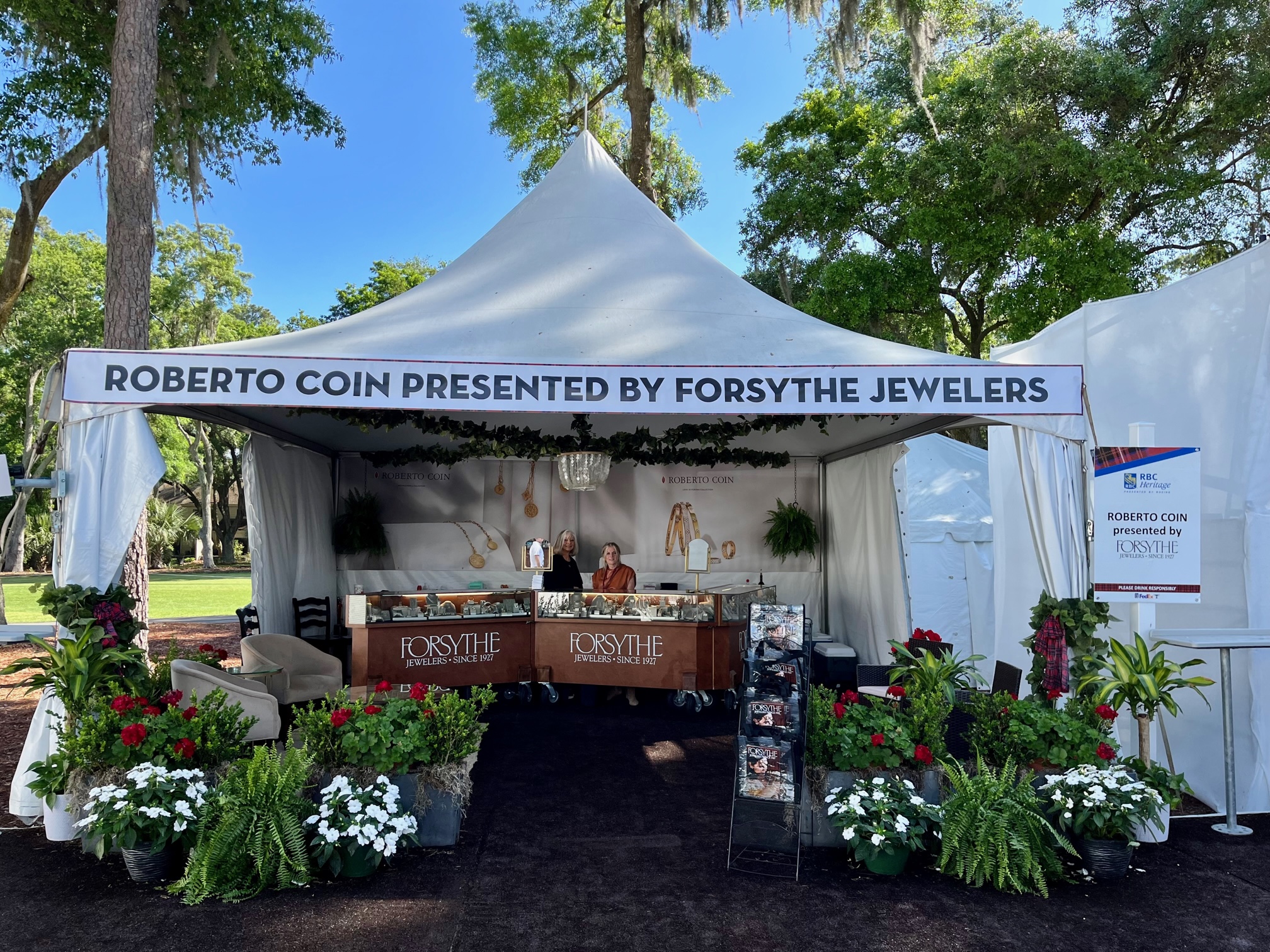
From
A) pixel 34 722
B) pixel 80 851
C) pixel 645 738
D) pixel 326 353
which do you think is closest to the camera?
pixel 80 851

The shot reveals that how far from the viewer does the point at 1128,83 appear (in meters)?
11.5

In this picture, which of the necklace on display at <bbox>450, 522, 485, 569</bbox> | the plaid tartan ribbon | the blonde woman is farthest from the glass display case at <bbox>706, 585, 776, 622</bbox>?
the necklace on display at <bbox>450, 522, 485, 569</bbox>

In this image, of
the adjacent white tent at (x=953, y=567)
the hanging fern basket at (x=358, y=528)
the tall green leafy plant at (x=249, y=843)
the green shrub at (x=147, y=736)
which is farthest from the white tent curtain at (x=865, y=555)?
the green shrub at (x=147, y=736)

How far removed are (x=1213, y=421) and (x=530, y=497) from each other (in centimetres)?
735

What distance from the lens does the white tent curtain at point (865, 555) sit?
850cm

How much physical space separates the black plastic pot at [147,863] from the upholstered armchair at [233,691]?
1463mm

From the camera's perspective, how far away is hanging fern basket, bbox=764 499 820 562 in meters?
10.4

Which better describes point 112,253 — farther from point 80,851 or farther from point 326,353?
point 80,851

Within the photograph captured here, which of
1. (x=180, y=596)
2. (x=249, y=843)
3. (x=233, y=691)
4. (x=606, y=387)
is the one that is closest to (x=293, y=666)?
(x=233, y=691)

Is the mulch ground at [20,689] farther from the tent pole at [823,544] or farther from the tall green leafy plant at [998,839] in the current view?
the tent pole at [823,544]

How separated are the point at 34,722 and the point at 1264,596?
7358mm

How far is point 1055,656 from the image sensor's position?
5000 millimetres

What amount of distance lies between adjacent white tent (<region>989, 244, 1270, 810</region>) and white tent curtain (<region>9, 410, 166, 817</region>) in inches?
212

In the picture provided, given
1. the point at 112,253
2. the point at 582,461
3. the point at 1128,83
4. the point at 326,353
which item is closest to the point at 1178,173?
the point at 1128,83
